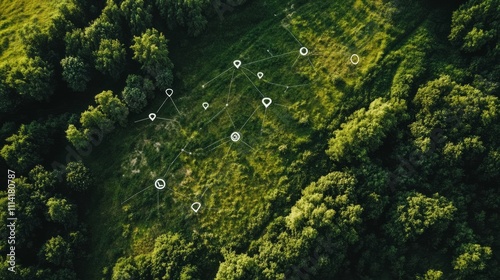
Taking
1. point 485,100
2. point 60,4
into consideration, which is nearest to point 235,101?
point 60,4

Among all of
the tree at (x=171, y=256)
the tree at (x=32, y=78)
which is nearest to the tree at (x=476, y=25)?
the tree at (x=171, y=256)

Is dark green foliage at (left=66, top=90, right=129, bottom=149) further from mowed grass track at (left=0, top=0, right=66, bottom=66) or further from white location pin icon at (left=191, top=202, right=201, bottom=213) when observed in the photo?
mowed grass track at (left=0, top=0, right=66, bottom=66)

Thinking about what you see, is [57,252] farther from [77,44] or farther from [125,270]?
[77,44]

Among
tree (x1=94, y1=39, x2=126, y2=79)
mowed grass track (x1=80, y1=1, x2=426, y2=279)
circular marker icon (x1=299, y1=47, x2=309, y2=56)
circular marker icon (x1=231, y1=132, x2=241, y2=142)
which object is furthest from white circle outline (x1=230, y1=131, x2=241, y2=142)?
tree (x1=94, y1=39, x2=126, y2=79)

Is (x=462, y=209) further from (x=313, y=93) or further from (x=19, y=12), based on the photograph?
(x=19, y=12)

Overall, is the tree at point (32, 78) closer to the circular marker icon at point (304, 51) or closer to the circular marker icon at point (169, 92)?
the circular marker icon at point (169, 92)

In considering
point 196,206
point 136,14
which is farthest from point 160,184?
point 136,14
